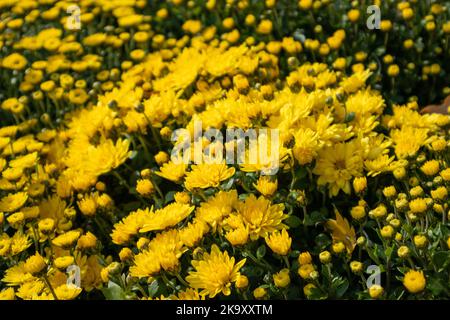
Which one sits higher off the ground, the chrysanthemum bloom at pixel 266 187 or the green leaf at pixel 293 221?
the chrysanthemum bloom at pixel 266 187

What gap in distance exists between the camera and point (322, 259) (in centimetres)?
249

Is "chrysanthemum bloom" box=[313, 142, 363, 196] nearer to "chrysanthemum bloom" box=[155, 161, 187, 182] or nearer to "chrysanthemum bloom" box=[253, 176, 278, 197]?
"chrysanthemum bloom" box=[253, 176, 278, 197]

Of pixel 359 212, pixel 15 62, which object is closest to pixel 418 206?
pixel 359 212

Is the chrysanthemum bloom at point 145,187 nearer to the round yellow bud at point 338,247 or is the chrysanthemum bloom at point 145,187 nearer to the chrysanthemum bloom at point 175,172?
the chrysanthemum bloom at point 175,172

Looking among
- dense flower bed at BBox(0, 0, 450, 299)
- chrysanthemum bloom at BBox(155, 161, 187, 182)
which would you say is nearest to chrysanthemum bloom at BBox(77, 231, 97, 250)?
dense flower bed at BBox(0, 0, 450, 299)

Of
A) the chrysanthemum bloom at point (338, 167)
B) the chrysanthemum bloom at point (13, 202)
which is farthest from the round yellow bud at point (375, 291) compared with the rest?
the chrysanthemum bloom at point (13, 202)

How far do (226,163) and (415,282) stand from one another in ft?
3.29

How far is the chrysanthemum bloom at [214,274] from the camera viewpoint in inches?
95.9

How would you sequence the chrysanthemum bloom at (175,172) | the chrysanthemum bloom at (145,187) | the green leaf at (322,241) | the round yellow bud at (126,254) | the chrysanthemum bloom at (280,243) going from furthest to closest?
1. the chrysanthemum bloom at (145,187)
2. the chrysanthemum bloom at (175,172)
3. the green leaf at (322,241)
4. the round yellow bud at (126,254)
5. the chrysanthemum bloom at (280,243)

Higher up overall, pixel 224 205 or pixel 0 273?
pixel 224 205

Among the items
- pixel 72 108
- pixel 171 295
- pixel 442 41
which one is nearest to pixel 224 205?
pixel 171 295

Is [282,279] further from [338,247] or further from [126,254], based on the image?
[126,254]
